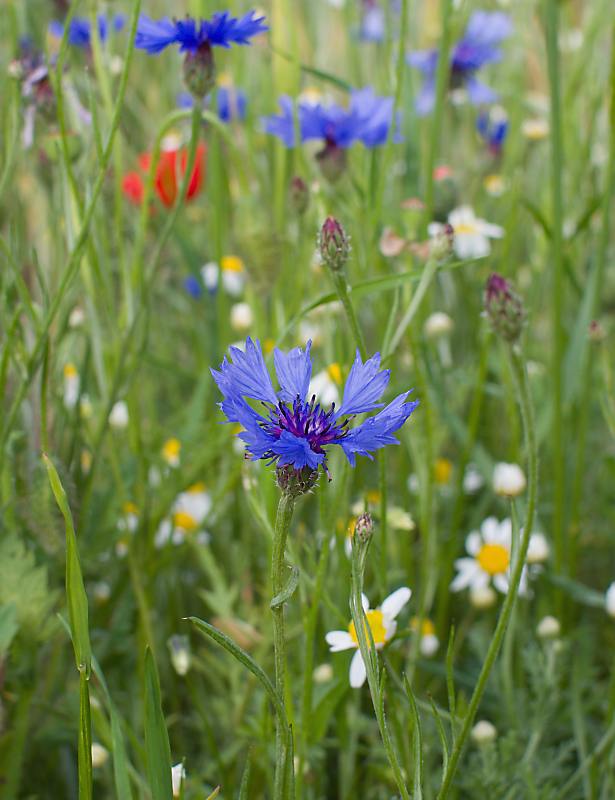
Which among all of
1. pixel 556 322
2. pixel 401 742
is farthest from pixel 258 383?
pixel 556 322

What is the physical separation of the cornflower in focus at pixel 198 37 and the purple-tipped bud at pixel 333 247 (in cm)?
19

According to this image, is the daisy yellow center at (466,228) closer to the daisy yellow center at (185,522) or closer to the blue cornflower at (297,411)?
the daisy yellow center at (185,522)

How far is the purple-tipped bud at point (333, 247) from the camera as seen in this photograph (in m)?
0.48

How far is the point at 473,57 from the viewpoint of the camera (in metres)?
1.26

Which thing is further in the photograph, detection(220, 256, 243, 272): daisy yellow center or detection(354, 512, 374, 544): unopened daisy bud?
detection(220, 256, 243, 272): daisy yellow center

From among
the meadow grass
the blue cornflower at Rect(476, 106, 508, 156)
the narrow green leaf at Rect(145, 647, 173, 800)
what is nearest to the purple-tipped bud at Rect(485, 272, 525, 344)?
the meadow grass

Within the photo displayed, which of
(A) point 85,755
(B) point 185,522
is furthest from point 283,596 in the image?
(B) point 185,522

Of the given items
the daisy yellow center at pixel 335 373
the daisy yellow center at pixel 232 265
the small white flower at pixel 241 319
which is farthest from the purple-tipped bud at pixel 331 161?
the daisy yellow center at pixel 232 265

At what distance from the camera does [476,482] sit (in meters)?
0.94

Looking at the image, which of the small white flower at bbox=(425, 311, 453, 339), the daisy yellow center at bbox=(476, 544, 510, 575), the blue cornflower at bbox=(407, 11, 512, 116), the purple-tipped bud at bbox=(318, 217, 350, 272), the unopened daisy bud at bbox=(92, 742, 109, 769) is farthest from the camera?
the blue cornflower at bbox=(407, 11, 512, 116)

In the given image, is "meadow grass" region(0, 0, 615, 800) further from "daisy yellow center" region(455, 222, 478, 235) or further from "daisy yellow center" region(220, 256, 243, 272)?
"daisy yellow center" region(220, 256, 243, 272)

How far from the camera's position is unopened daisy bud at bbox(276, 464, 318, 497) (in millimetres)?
377

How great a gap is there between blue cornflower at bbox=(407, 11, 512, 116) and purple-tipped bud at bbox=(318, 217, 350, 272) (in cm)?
76

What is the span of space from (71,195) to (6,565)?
27cm
